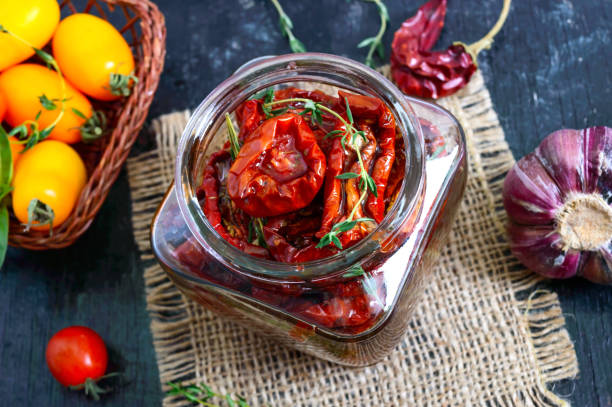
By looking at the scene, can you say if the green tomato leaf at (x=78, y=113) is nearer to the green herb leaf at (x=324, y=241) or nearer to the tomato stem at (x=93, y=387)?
the tomato stem at (x=93, y=387)

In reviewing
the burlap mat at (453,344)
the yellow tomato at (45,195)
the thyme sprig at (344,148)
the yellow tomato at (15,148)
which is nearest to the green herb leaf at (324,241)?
the thyme sprig at (344,148)

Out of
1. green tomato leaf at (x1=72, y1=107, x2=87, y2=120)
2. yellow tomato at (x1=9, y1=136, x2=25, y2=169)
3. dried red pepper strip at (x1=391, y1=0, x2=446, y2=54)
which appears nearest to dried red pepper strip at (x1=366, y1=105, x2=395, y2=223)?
dried red pepper strip at (x1=391, y1=0, x2=446, y2=54)

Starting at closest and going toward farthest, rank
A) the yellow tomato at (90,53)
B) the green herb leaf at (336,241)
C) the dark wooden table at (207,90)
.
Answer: the green herb leaf at (336,241)
the yellow tomato at (90,53)
the dark wooden table at (207,90)

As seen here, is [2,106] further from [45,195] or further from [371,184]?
[371,184]

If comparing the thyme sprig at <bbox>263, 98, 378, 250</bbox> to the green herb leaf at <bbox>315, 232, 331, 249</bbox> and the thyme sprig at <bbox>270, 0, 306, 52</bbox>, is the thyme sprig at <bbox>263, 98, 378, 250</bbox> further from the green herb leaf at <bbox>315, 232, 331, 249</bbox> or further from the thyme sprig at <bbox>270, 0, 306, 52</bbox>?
the thyme sprig at <bbox>270, 0, 306, 52</bbox>

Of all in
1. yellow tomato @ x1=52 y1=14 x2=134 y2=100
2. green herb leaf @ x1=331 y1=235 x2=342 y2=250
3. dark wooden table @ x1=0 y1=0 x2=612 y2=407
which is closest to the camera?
green herb leaf @ x1=331 y1=235 x2=342 y2=250

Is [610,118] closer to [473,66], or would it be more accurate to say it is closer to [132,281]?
[473,66]
